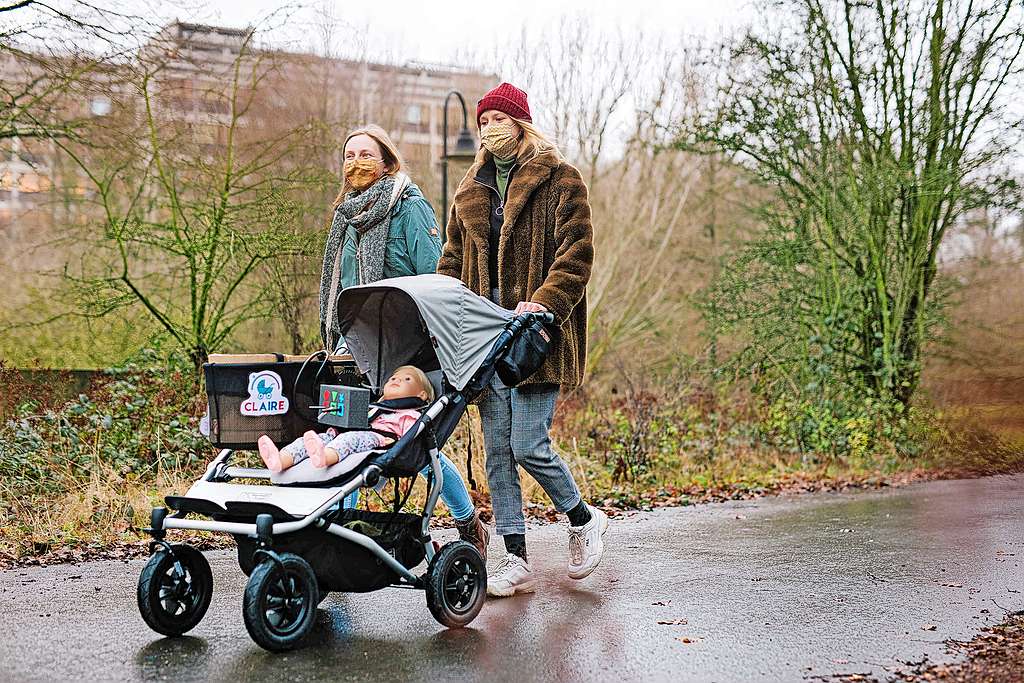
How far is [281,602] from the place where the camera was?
4348 millimetres

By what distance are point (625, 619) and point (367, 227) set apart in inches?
88.2

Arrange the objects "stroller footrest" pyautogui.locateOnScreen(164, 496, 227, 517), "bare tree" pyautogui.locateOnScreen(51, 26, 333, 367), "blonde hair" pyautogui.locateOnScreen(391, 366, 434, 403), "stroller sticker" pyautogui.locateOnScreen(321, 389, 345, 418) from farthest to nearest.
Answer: "bare tree" pyautogui.locateOnScreen(51, 26, 333, 367), "blonde hair" pyautogui.locateOnScreen(391, 366, 434, 403), "stroller sticker" pyautogui.locateOnScreen(321, 389, 345, 418), "stroller footrest" pyautogui.locateOnScreen(164, 496, 227, 517)

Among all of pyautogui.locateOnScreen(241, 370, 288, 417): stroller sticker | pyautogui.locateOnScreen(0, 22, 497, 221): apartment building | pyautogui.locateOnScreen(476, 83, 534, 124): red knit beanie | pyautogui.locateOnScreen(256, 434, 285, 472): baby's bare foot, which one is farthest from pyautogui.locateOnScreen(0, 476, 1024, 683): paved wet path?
pyautogui.locateOnScreen(0, 22, 497, 221): apartment building

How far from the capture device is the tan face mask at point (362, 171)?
577 centimetres

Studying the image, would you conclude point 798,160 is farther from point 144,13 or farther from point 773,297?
point 144,13

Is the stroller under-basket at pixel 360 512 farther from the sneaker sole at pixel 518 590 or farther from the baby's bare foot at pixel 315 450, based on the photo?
the sneaker sole at pixel 518 590

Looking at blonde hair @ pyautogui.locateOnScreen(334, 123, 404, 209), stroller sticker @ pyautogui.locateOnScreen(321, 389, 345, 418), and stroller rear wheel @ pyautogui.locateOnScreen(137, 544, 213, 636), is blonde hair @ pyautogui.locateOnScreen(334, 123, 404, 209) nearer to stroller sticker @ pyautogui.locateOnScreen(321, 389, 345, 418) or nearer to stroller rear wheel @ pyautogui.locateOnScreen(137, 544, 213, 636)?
stroller sticker @ pyautogui.locateOnScreen(321, 389, 345, 418)

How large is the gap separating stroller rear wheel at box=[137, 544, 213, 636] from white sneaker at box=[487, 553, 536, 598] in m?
1.34

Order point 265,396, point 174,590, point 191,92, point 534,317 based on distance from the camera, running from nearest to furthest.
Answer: point 174,590, point 265,396, point 534,317, point 191,92

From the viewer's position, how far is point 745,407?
44.6 feet

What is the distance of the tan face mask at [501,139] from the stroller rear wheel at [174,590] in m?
2.30

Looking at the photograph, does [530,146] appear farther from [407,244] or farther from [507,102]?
[407,244]

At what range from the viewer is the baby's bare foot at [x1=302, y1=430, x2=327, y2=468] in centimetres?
458

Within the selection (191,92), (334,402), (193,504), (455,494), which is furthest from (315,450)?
(191,92)
